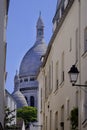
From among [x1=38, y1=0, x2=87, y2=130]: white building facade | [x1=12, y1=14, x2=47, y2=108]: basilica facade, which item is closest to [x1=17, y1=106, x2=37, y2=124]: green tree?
[x1=12, y1=14, x2=47, y2=108]: basilica facade

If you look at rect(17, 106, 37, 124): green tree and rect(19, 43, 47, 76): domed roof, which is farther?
rect(19, 43, 47, 76): domed roof

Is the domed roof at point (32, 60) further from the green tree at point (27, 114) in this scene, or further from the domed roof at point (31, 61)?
the green tree at point (27, 114)

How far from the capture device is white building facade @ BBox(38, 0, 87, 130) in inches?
940

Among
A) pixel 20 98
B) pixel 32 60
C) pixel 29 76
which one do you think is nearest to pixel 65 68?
pixel 20 98

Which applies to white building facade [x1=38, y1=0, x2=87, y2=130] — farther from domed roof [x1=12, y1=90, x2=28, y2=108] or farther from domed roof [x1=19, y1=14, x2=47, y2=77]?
domed roof [x1=19, y1=14, x2=47, y2=77]

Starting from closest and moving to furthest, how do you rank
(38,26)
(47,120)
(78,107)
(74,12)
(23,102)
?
(78,107) → (74,12) → (47,120) → (23,102) → (38,26)

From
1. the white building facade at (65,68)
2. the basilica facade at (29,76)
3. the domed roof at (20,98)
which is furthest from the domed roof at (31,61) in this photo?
the white building facade at (65,68)

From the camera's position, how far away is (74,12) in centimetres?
2672

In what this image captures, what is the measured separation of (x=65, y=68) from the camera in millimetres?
29281

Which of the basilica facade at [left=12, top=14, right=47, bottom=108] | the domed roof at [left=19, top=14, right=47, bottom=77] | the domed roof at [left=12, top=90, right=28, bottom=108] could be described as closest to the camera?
the domed roof at [left=12, top=90, right=28, bottom=108]

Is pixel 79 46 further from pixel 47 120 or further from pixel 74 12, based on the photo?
pixel 47 120

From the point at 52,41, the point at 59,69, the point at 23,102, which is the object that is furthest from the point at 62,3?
the point at 23,102

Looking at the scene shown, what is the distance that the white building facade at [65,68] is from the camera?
23.9m

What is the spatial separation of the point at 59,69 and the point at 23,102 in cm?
13693
